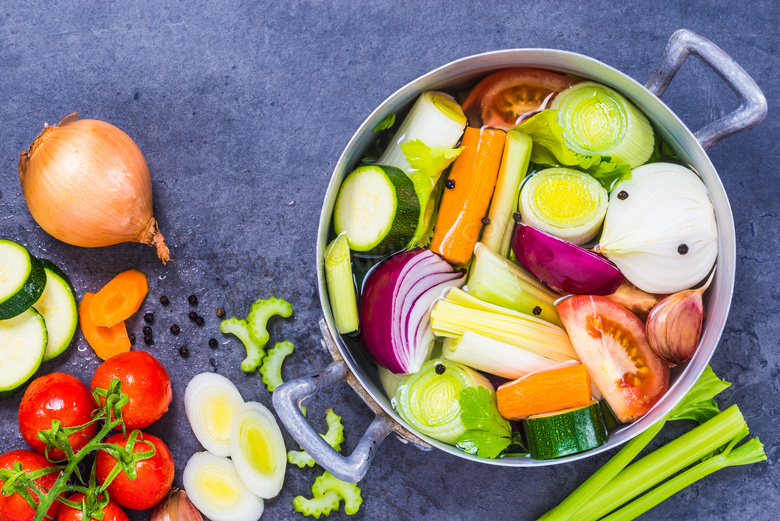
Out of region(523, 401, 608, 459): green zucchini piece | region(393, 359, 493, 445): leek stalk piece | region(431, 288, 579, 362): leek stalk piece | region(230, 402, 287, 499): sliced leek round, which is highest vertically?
region(431, 288, 579, 362): leek stalk piece

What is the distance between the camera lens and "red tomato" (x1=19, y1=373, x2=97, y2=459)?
1.70m

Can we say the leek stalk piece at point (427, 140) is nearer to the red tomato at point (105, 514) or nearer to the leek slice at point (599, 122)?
the leek slice at point (599, 122)

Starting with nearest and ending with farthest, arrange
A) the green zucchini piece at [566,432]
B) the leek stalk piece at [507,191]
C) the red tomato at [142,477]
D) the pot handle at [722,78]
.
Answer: the pot handle at [722,78]
the green zucchini piece at [566,432]
the leek stalk piece at [507,191]
the red tomato at [142,477]

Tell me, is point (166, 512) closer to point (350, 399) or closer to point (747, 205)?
point (350, 399)

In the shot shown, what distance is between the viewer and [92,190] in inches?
66.0

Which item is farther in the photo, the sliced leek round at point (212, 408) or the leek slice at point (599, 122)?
the sliced leek round at point (212, 408)

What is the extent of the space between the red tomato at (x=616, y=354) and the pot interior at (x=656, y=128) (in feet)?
0.14

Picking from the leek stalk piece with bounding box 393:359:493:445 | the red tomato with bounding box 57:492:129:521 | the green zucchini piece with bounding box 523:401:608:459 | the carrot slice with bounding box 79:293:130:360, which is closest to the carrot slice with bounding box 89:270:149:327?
the carrot slice with bounding box 79:293:130:360

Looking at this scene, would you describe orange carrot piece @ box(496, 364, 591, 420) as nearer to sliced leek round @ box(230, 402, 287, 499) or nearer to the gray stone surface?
the gray stone surface

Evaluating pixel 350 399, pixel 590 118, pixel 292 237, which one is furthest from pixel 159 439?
pixel 590 118

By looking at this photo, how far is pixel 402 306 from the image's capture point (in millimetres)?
1602

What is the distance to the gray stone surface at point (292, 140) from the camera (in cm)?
185

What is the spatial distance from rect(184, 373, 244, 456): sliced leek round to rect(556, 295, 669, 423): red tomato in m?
1.10

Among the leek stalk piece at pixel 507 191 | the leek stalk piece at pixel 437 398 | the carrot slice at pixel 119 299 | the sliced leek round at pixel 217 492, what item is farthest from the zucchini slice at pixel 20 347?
the leek stalk piece at pixel 507 191
